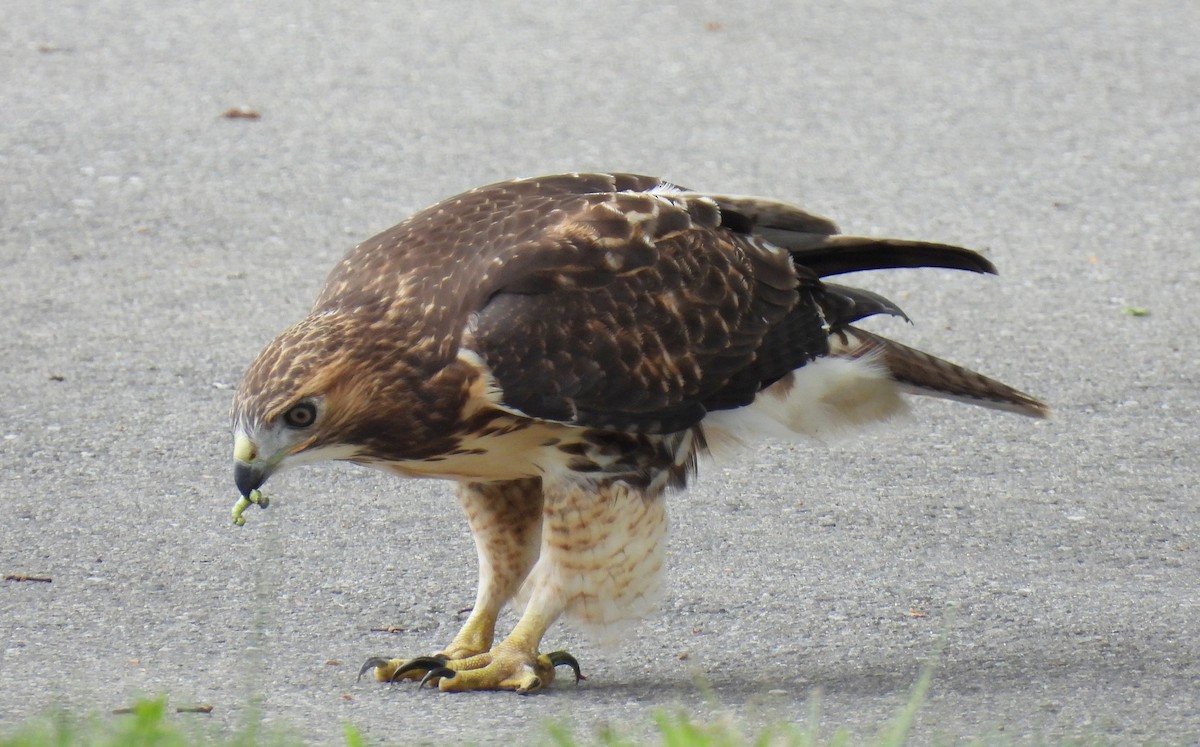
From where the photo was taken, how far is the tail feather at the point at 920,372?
184 inches

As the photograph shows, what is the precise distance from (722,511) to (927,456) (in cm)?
81

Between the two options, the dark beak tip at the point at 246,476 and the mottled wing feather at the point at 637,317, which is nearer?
the dark beak tip at the point at 246,476

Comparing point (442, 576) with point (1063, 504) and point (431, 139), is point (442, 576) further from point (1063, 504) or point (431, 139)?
point (431, 139)

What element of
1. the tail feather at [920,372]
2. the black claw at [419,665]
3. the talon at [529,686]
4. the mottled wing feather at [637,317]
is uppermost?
the mottled wing feather at [637,317]

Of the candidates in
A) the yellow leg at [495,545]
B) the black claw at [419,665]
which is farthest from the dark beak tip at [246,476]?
the yellow leg at [495,545]

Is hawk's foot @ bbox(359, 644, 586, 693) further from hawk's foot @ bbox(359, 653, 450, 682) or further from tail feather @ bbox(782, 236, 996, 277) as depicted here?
tail feather @ bbox(782, 236, 996, 277)

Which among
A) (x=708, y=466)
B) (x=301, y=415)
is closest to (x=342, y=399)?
(x=301, y=415)

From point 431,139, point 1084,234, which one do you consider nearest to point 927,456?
point 1084,234

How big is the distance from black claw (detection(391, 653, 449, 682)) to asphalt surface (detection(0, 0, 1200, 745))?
0.06 metres

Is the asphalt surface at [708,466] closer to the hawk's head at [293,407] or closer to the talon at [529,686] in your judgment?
the talon at [529,686]

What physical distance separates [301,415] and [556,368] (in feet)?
1.87

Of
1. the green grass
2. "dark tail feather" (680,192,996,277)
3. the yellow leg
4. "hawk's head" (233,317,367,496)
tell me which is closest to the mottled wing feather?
"dark tail feather" (680,192,996,277)

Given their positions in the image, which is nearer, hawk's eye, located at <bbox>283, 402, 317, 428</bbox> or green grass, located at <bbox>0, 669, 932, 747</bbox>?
green grass, located at <bbox>0, 669, 932, 747</bbox>

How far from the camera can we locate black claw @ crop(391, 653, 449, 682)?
158 inches
